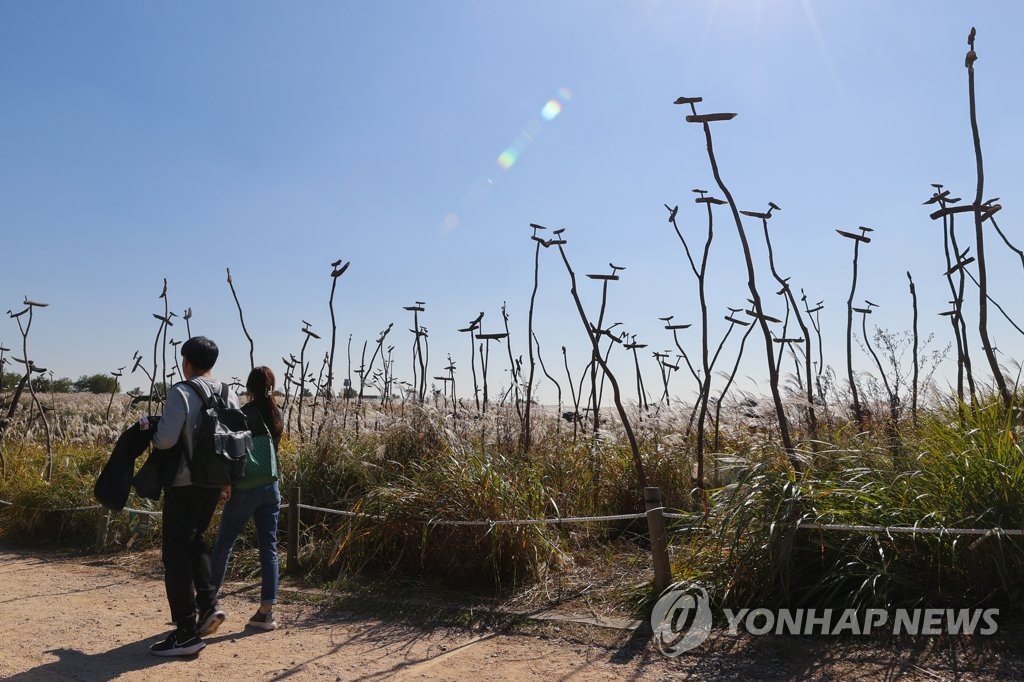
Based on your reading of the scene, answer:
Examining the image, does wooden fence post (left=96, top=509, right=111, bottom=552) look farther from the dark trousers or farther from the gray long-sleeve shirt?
the gray long-sleeve shirt

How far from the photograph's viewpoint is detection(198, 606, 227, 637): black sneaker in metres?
3.97

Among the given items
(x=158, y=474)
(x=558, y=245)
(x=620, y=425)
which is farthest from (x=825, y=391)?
(x=158, y=474)

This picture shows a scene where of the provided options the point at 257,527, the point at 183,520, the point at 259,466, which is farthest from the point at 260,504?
the point at 183,520

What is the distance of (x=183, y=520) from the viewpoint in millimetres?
3803

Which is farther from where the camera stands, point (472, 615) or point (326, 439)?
point (326, 439)

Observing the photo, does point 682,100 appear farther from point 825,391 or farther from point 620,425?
point 825,391

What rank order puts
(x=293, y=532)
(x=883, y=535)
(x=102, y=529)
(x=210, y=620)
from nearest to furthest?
1. (x=883, y=535)
2. (x=210, y=620)
3. (x=293, y=532)
4. (x=102, y=529)

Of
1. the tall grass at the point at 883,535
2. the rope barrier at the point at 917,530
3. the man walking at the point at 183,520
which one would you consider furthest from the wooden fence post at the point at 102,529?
the rope barrier at the point at 917,530

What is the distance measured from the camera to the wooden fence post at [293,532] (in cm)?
546

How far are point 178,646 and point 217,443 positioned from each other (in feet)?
3.49

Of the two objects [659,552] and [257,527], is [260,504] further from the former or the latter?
[659,552]

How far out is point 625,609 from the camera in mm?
4176

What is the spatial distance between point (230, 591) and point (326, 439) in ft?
6.01

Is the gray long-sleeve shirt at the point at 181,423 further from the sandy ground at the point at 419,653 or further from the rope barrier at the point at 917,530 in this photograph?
the rope barrier at the point at 917,530
